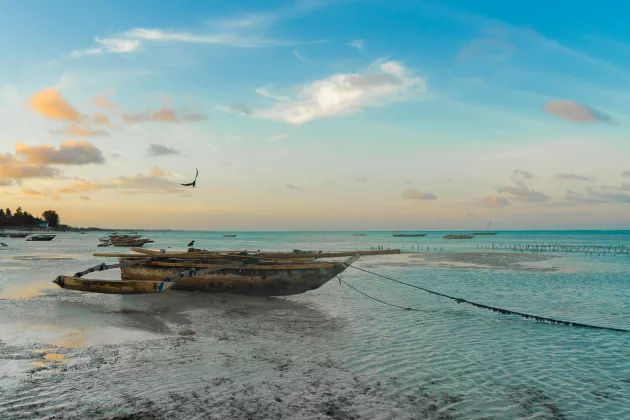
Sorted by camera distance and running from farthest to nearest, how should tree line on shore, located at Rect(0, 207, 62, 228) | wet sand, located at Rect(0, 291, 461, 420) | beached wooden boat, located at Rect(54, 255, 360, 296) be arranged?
tree line on shore, located at Rect(0, 207, 62, 228), beached wooden boat, located at Rect(54, 255, 360, 296), wet sand, located at Rect(0, 291, 461, 420)

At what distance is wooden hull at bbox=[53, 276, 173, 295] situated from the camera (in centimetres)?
1433

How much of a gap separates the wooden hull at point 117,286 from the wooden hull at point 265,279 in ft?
10.3

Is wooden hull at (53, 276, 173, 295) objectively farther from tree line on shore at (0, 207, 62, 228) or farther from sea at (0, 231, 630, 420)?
tree line on shore at (0, 207, 62, 228)

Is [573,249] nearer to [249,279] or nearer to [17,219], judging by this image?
[249,279]

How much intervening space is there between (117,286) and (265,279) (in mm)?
5598

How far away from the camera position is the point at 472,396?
7.18 meters

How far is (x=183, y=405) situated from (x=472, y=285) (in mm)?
20763

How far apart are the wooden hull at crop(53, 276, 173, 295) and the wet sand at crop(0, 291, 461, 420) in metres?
2.23

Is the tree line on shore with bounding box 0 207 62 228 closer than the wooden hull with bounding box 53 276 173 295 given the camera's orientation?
No

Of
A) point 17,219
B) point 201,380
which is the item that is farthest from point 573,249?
point 17,219

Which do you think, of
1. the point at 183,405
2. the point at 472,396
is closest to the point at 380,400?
the point at 472,396

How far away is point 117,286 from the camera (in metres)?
15.1

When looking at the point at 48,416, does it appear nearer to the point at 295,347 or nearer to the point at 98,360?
the point at 98,360

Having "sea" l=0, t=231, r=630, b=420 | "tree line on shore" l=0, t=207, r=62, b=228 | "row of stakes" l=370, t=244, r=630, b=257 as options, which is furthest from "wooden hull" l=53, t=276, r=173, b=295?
"tree line on shore" l=0, t=207, r=62, b=228
